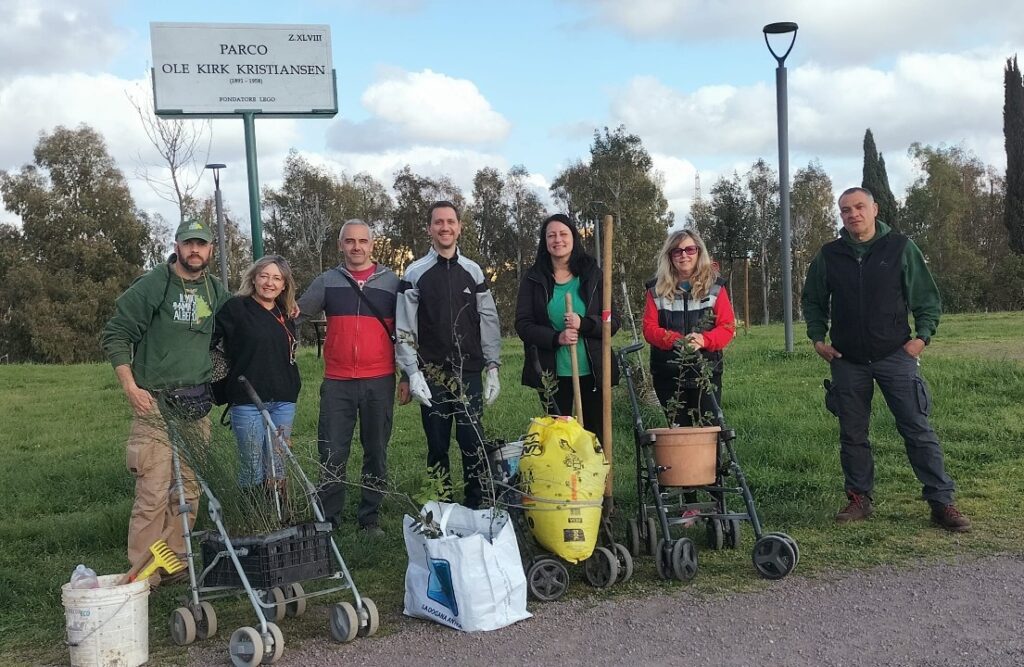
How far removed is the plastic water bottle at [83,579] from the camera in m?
4.09

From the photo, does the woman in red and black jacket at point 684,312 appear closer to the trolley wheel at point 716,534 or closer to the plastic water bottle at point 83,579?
the trolley wheel at point 716,534

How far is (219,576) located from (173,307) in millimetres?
1673

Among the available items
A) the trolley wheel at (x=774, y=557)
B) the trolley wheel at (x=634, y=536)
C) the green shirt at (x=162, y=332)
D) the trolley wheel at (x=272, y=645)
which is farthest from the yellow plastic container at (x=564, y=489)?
the green shirt at (x=162, y=332)

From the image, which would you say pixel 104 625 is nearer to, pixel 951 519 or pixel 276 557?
pixel 276 557

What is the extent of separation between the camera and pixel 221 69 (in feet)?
32.7

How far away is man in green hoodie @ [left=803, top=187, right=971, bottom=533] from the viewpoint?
5.61 m

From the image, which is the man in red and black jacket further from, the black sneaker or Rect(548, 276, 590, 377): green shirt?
Rect(548, 276, 590, 377): green shirt

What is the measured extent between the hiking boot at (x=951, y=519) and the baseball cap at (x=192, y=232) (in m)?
4.70

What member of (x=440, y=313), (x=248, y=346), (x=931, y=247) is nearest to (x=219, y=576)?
(x=248, y=346)

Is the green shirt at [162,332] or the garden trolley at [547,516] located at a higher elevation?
the green shirt at [162,332]

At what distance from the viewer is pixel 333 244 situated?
151ft

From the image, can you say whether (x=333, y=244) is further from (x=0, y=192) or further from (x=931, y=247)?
(x=931, y=247)

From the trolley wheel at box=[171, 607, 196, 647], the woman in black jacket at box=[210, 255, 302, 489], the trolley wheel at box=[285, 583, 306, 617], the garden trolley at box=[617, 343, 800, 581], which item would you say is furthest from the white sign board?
the trolley wheel at box=[171, 607, 196, 647]

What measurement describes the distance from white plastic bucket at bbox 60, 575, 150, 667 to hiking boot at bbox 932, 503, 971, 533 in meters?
4.56
